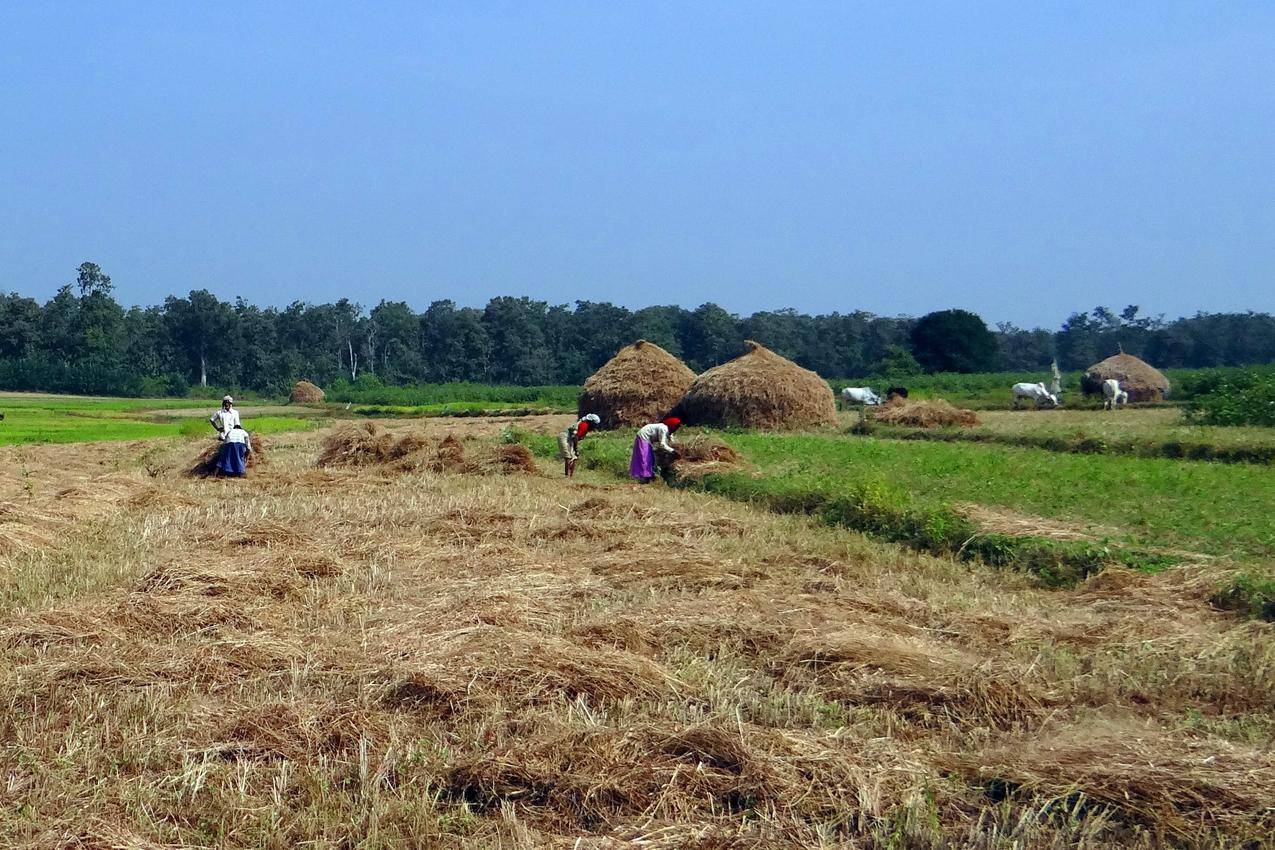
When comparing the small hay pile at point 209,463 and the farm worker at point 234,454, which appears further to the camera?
the small hay pile at point 209,463

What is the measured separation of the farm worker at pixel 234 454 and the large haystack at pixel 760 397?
34.7 ft

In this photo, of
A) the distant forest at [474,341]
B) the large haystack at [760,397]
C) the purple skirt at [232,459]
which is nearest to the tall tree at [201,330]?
the distant forest at [474,341]

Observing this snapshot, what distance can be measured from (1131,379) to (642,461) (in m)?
21.8

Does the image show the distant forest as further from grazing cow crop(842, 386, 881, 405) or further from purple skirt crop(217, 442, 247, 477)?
purple skirt crop(217, 442, 247, 477)

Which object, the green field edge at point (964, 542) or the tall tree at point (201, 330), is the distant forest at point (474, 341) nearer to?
the tall tree at point (201, 330)

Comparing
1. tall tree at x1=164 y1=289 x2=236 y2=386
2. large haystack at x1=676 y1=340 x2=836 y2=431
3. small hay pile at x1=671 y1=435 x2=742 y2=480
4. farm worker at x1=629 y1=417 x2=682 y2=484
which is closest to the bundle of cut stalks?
small hay pile at x1=671 y1=435 x2=742 y2=480

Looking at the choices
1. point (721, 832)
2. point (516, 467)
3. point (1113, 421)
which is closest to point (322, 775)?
point (721, 832)

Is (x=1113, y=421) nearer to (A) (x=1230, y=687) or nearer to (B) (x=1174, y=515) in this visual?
(B) (x=1174, y=515)

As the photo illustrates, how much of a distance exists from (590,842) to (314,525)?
24.7ft

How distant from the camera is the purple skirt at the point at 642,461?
15.3m

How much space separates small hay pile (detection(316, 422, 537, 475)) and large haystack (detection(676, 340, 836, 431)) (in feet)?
20.9

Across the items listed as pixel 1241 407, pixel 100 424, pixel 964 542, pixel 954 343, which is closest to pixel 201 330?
pixel 100 424

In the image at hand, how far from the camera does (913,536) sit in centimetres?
1012

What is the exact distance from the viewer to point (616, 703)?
5180 millimetres
